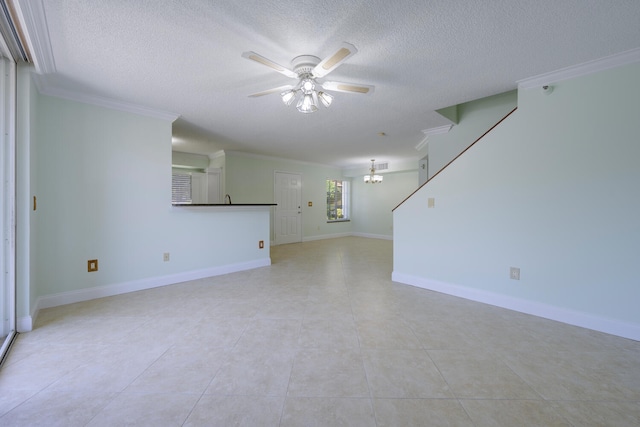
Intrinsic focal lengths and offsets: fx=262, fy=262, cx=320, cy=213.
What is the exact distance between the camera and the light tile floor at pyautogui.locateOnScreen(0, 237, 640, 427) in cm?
140

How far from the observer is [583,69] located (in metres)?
2.36

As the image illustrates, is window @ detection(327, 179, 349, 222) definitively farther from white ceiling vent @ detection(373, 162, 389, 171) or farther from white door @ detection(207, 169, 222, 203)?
white door @ detection(207, 169, 222, 203)

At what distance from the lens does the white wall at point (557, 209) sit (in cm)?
223

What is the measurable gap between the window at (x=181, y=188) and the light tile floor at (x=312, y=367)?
3.52m

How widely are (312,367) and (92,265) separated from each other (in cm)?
294

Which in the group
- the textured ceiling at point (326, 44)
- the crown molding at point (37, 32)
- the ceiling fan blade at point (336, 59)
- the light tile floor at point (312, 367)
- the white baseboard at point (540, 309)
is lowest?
the light tile floor at point (312, 367)

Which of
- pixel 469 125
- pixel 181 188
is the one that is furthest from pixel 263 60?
pixel 181 188

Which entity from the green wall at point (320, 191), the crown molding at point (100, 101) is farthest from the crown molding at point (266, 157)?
the crown molding at point (100, 101)

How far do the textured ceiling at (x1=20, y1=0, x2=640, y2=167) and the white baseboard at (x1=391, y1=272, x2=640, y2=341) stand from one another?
2.26m

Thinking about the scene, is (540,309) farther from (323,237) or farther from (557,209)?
(323,237)

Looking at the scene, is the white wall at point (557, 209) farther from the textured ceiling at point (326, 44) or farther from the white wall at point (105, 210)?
the white wall at point (105, 210)

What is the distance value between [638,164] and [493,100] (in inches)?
72.6

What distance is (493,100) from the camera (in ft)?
11.8

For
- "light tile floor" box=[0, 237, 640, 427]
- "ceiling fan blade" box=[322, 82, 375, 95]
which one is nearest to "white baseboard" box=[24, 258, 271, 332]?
"light tile floor" box=[0, 237, 640, 427]
